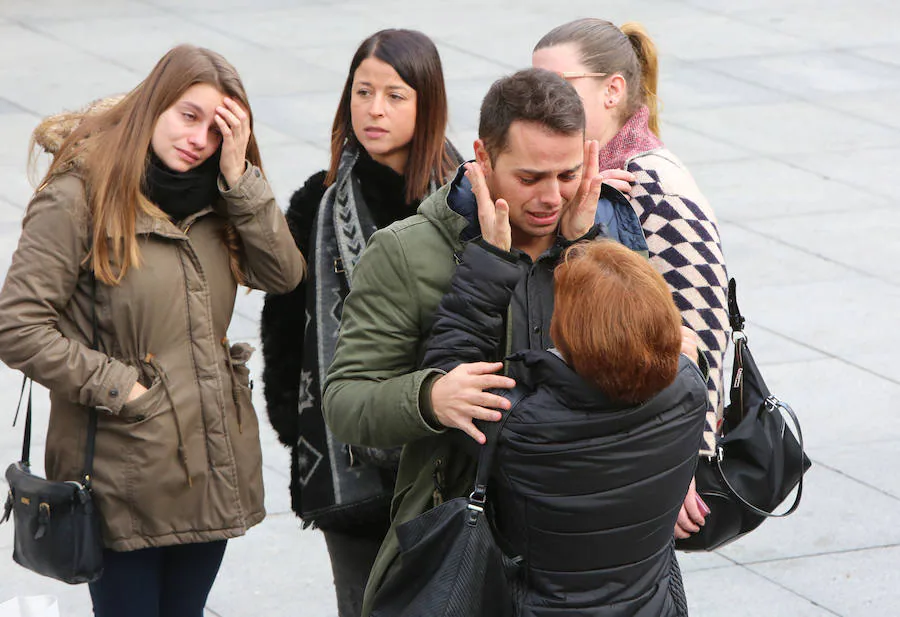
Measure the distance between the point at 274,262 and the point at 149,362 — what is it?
1.46 feet

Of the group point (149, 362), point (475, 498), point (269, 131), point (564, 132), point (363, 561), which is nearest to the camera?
point (475, 498)

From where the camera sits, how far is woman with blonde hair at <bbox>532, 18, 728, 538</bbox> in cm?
334

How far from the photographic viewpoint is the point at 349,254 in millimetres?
3611

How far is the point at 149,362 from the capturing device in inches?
136

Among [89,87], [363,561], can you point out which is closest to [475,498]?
[363,561]

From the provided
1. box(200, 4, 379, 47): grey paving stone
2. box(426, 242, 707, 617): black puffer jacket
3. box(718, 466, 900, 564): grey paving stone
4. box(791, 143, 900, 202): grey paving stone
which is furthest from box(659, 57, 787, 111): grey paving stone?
box(426, 242, 707, 617): black puffer jacket

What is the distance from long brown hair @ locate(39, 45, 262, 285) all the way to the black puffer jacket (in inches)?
41.6

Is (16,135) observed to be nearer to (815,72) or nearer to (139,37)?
(139,37)

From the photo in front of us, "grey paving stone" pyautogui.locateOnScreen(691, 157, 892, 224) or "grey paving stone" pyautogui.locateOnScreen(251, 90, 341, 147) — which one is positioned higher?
"grey paving stone" pyautogui.locateOnScreen(251, 90, 341, 147)

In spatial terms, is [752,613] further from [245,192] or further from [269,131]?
[269,131]

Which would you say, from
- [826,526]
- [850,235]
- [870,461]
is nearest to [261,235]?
[826,526]

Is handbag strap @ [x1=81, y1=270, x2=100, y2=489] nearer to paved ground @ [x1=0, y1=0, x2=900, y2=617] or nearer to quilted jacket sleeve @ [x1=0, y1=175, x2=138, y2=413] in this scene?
quilted jacket sleeve @ [x1=0, y1=175, x2=138, y2=413]

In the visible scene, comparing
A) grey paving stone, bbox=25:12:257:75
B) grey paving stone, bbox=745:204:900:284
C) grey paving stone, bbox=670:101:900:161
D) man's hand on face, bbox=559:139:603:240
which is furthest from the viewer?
grey paving stone, bbox=25:12:257:75

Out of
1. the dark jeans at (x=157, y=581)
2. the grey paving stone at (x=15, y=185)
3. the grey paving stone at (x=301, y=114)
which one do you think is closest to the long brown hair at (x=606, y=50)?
the dark jeans at (x=157, y=581)
